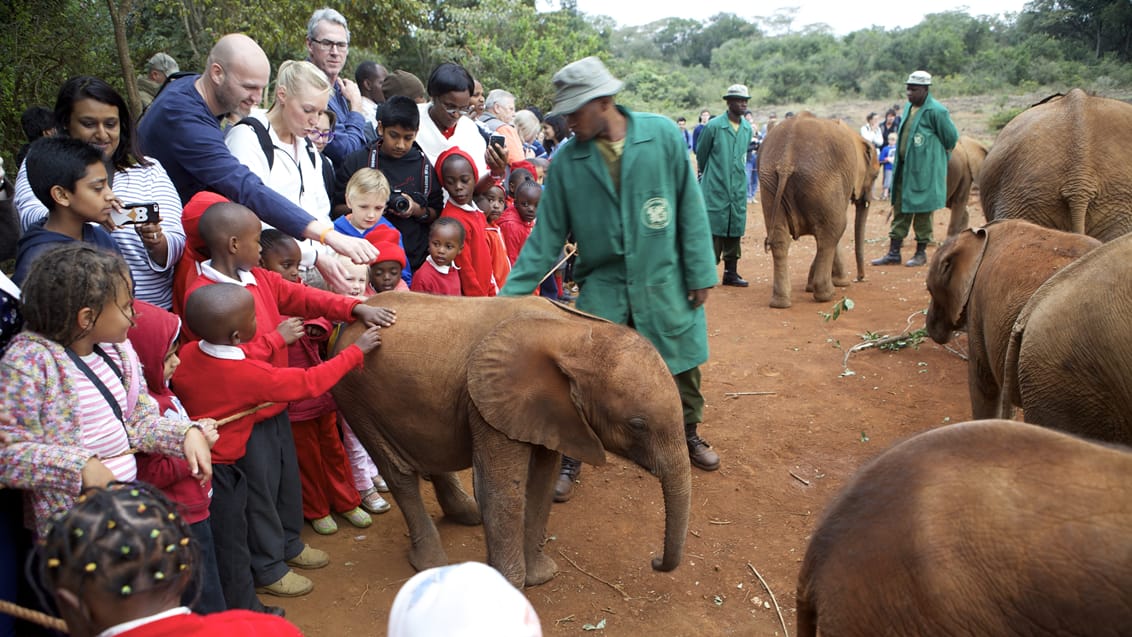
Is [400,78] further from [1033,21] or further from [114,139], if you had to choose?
[1033,21]

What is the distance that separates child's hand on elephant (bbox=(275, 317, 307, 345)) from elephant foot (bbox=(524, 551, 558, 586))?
167 centimetres

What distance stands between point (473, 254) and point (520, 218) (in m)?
1.98

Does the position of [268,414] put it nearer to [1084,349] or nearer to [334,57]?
[334,57]

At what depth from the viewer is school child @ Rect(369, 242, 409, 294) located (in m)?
4.90

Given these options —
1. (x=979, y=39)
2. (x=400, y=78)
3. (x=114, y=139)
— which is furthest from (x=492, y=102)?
(x=979, y=39)

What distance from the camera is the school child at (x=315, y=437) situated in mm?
4461

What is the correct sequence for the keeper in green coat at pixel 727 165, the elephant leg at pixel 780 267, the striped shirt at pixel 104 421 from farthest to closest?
the keeper in green coat at pixel 727 165 → the elephant leg at pixel 780 267 → the striped shirt at pixel 104 421

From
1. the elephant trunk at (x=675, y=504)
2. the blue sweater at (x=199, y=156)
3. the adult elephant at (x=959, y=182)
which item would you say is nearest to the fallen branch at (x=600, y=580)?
the elephant trunk at (x=675, y=504)

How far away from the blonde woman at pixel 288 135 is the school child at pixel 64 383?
165 cm

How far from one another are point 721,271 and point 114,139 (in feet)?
31.2

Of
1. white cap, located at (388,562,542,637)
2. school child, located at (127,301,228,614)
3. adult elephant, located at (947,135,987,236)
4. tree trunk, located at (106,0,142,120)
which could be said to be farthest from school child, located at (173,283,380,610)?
adult elephant, located at (947,135,987,236)

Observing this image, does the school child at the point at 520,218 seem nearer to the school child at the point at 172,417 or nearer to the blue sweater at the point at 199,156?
the blue sweater at the point at 199,156

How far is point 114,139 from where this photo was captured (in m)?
4.08

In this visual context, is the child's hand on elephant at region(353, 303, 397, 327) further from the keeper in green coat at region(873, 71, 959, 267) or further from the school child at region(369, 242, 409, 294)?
the keeper in green coat at region(873, 71, 959, 267)
